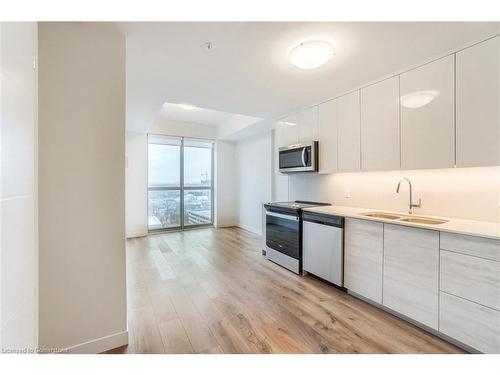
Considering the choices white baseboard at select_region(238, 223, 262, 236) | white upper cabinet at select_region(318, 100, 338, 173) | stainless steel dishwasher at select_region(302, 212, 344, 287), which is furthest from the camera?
white baseboard at select_region(238, 223, 262, 236)

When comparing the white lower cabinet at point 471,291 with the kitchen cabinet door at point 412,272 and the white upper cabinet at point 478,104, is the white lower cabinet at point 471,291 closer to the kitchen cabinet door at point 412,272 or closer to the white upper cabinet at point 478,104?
the kitchen cabinet door at point 412,272

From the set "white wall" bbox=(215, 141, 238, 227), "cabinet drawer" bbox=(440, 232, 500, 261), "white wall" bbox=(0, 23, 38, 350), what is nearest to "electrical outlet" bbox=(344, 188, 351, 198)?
"cabinet drawer" bbox=(440, 232, 500, 261)

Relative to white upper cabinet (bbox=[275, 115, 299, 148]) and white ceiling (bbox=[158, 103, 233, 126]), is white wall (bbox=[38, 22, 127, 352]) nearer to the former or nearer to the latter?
white upper cabinet (bbox=[275, 115, 299, 148])

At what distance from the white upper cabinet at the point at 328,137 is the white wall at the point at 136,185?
4.02 metres

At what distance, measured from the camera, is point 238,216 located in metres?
6.29

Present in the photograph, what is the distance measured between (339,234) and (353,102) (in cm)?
160

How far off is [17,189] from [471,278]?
2.56 m

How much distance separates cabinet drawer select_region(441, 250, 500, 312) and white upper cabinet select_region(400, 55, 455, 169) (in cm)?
80

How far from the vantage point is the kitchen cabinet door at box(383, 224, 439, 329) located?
5.84 feet

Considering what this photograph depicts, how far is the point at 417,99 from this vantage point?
83.0 inches

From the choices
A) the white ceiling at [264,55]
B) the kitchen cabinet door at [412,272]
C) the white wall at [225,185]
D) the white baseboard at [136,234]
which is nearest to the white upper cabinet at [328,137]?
the white ceiling at [264,55]

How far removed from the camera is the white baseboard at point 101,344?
152 centimetres

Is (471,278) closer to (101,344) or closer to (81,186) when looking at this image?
(101,344)

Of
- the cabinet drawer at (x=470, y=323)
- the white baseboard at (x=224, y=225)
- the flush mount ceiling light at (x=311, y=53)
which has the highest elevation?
the flush mount ceiling light at (x=311, y=53)
